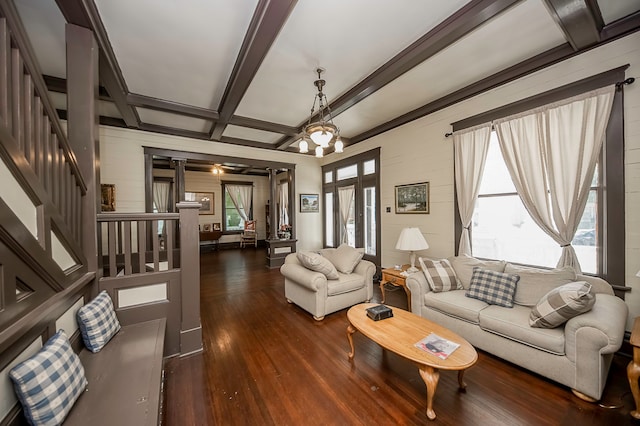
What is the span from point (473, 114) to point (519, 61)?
0.73 metres

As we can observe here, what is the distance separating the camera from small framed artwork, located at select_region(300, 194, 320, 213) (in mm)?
6711

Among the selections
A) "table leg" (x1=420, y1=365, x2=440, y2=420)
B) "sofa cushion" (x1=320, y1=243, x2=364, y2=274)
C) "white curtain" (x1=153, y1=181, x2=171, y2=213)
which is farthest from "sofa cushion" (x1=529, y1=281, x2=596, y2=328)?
"white curtain" (x1=153, y1=181, x2=171, y2=213)

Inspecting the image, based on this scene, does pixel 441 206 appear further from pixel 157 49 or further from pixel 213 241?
pixel 213 241

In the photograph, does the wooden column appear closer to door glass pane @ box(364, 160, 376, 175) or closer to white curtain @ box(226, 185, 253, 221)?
door glass pane @ box(364, 160, 376, 175)

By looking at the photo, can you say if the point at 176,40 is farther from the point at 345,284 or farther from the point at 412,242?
the point at 412,242

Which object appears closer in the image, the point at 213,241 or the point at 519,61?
the point at 519,61

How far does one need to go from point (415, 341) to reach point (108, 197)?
5487 millimetres

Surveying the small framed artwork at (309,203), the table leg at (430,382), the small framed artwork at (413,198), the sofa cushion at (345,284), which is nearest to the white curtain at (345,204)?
the small framed artwork at (309,203)

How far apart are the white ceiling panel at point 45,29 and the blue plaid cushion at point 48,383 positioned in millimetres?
2736

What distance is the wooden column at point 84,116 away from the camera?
81.3 inches

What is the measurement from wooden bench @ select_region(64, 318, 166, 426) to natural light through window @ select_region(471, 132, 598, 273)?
153 inches

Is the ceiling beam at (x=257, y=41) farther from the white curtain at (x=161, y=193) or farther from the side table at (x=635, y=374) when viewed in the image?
the white curtain at (x=161, y=193)

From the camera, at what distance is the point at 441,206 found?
384cm

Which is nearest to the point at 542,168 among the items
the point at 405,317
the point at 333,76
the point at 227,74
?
the point at 405,317
